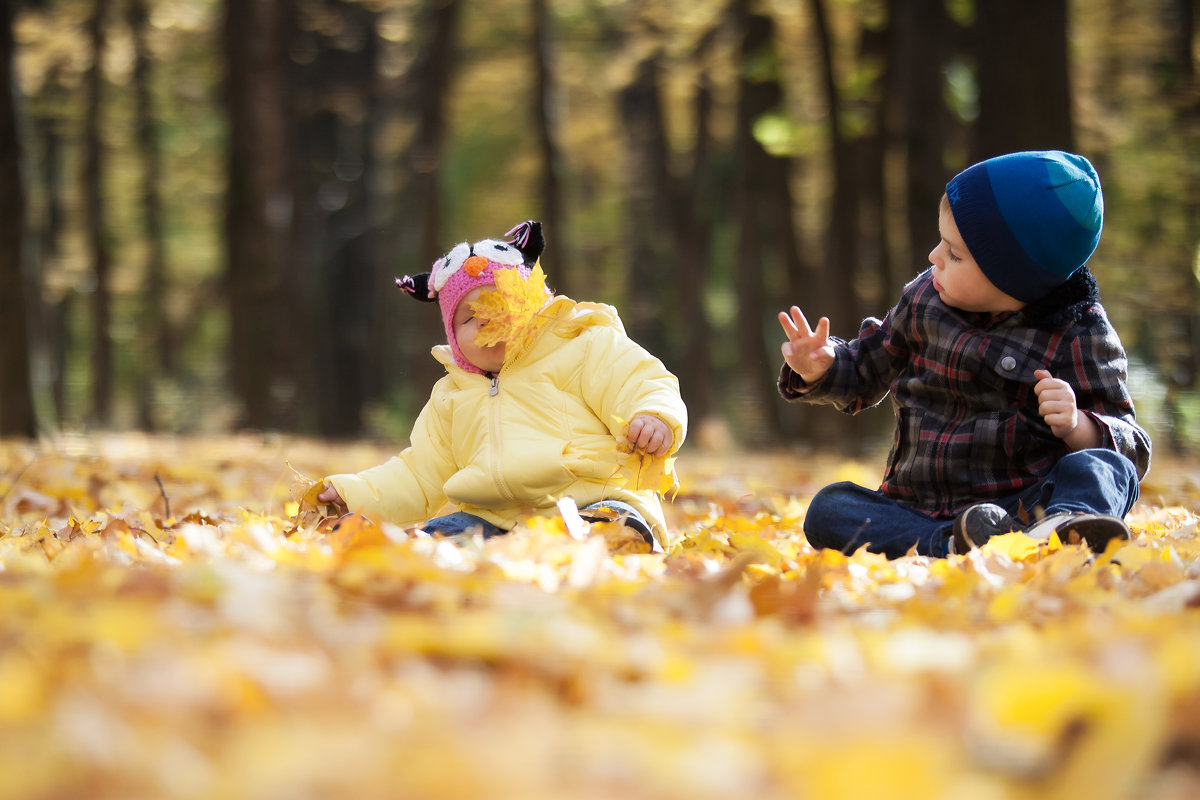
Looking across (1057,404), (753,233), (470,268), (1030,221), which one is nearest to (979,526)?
(1057,404)

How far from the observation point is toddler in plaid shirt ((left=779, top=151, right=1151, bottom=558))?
9.93 feet

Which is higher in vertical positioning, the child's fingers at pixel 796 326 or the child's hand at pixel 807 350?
the child's fingers at pixel 796 326

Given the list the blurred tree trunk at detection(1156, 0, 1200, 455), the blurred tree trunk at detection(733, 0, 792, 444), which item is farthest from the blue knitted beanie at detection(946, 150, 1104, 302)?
the blurred tree trunk at detection(1156, 0, 1200, 455)

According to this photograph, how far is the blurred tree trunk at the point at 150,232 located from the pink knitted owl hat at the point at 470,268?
15688 millimetres

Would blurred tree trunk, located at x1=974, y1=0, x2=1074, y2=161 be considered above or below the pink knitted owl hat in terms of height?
above

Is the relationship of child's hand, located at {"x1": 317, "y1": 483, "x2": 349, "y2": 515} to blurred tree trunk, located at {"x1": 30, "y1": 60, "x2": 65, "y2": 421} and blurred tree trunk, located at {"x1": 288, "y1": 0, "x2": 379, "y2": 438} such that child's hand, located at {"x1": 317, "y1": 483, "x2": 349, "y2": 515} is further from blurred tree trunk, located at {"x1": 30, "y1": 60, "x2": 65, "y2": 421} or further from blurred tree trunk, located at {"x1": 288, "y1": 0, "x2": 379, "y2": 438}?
blurred tree trunk, located at {"x1": 30, "y1": 60, "x2": 65, "y2": 421}

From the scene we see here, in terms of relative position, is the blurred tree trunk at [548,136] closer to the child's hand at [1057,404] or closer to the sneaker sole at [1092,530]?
the child's hand at [1057,404]

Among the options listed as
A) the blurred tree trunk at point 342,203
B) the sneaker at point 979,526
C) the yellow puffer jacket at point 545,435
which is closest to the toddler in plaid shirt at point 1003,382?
the sneaker at point 979,526

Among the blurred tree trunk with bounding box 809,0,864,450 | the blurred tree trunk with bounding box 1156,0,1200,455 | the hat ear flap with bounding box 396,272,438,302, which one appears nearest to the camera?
the hat ear flap with bounding box 396,272,438,302

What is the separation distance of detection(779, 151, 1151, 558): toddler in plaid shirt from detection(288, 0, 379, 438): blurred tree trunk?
14355mm

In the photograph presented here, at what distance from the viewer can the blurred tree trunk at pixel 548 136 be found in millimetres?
13789

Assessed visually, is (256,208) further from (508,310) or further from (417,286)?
(508,310)

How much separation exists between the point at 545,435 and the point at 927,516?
1.13 m

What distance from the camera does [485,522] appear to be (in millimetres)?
3418
